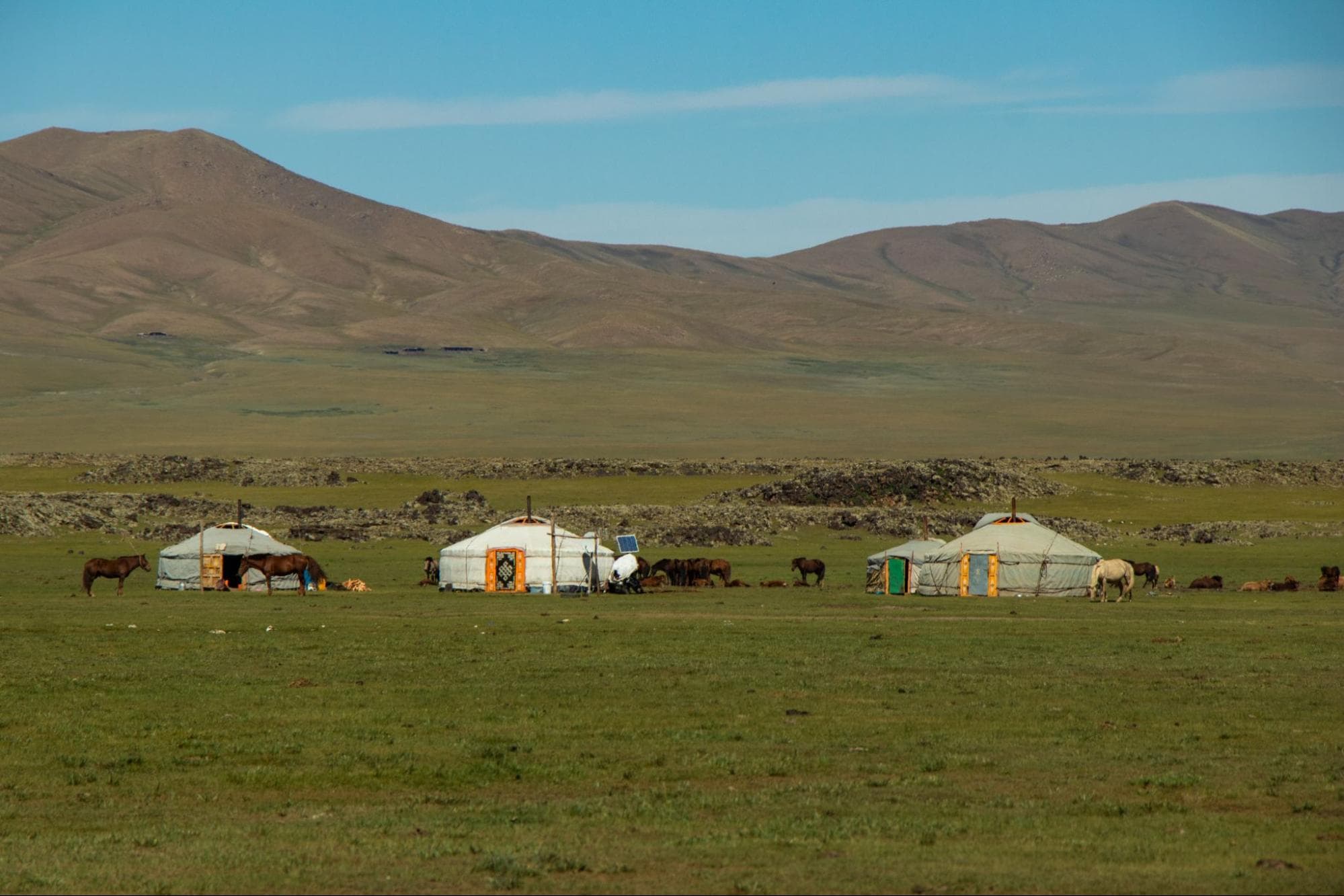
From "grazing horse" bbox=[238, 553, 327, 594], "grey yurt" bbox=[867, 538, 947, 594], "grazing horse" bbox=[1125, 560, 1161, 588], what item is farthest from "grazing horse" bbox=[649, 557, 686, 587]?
"grazing horse" bbox=[1125, 560, 1161, 588]

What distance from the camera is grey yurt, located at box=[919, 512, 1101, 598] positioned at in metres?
39.8

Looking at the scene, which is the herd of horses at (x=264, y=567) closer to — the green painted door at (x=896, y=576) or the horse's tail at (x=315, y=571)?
the horse's tail at (x=315, y=571)

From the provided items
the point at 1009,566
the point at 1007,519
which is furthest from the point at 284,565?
the point at 1007,519

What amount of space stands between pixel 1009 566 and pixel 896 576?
9.09 ft

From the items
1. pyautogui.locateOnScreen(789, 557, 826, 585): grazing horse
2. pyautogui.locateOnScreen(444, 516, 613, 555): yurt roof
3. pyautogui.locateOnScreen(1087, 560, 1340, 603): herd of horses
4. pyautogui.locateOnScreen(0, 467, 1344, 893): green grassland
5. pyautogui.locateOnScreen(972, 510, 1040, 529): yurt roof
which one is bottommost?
pyautogui.locateOnScreen(0, 467, 1344, 893): green grassland

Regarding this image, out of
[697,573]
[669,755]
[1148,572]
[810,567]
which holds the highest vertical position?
[810,567]

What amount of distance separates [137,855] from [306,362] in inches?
6873

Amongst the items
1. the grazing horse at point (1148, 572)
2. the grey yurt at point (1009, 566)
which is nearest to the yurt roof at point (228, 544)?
the grey yurt at point (1009, 566)

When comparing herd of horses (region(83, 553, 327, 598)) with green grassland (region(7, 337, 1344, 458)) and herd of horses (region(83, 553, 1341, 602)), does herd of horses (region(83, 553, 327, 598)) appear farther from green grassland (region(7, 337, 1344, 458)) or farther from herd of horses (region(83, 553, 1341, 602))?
green grassland (region(7, 337, 1344, 458))

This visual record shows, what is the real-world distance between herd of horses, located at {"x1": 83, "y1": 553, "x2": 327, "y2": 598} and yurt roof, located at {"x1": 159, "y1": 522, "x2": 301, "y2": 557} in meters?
1.07

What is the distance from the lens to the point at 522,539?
41625mm

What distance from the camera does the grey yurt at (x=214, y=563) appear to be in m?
41.4

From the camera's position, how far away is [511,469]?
89.1m

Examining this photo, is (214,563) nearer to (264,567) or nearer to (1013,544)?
(264,567)
